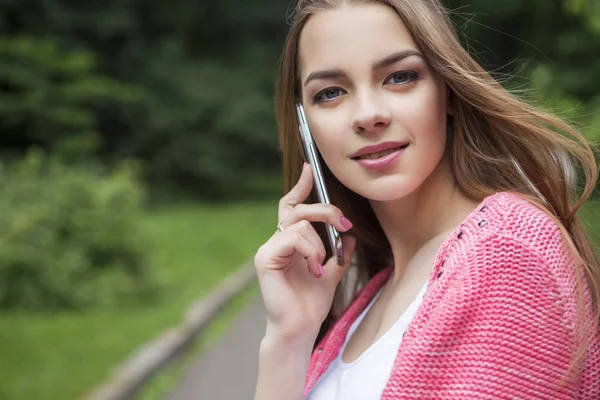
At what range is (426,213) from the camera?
2.08 meters

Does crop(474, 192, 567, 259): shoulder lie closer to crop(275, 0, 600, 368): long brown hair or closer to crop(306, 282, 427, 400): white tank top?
crop(275, 0, 600, 368): long brown hair

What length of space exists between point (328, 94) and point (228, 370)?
16.9 feet

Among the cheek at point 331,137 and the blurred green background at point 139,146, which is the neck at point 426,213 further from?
the blurred green background at point 139,146

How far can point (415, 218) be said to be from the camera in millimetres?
2115

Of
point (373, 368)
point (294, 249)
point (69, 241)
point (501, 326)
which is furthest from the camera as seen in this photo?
point (69, 241)

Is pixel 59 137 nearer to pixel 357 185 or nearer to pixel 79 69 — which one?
pixel 79 69

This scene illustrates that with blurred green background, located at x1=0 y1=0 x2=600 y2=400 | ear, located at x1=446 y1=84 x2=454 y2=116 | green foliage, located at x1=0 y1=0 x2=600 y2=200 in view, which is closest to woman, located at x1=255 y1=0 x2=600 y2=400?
ear, located at x1=446 y1=84 x2=454 y2=116

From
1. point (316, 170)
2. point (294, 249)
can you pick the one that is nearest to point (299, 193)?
point (316, 170)

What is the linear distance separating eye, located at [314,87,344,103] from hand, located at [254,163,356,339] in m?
0.29

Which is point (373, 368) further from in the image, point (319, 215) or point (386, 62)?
point (386, 62)

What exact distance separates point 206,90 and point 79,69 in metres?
4.93

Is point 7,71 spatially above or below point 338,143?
below

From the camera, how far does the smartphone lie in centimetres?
218

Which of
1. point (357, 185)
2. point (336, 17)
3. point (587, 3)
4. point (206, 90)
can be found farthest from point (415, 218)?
point (206, 90)
